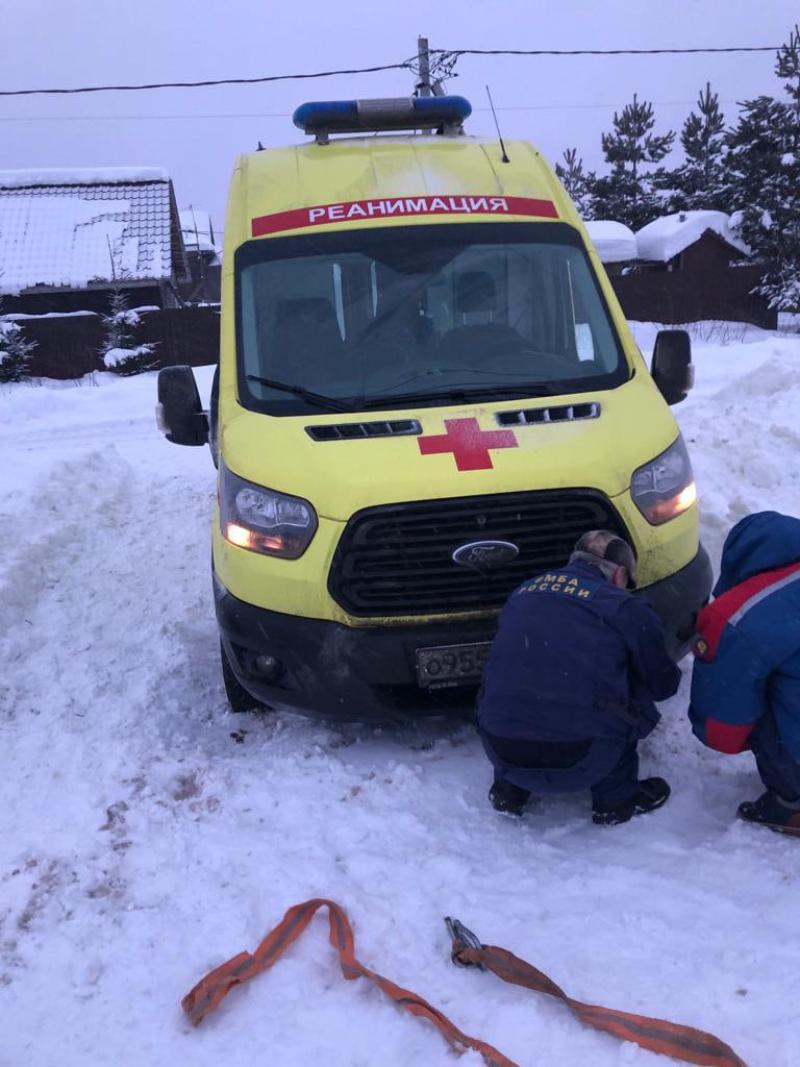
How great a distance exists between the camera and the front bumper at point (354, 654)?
3631mm

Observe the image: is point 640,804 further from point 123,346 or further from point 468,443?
point 123,346

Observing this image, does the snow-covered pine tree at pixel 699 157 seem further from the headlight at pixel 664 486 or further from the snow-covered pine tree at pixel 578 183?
the headlight at pixel 664 486

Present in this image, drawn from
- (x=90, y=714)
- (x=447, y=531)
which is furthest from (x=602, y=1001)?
(x=90, y=714)

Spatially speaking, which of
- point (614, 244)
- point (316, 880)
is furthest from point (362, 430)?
point (614, 244)

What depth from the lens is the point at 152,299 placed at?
27.0m

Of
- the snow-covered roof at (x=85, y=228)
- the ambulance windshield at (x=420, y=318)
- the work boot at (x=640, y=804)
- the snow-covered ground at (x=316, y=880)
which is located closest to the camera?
the snow-covered ground at (x=316, y=880)

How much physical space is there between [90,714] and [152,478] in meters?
5.22

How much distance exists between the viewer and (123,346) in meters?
21.8

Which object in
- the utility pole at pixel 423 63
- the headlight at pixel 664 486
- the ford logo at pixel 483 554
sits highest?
the utility pole at pixel 423 63

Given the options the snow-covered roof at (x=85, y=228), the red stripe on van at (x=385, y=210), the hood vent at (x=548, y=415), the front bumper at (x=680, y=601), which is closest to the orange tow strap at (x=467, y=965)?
the front bumper at (x=680, y=601)

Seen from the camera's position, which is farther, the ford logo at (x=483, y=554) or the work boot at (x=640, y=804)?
the ford logo at (x=483, y=554)

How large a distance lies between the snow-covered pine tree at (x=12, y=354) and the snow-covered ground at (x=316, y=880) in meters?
17.2

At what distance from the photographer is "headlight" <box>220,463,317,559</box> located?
3645 mm

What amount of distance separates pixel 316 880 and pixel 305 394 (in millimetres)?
2080
